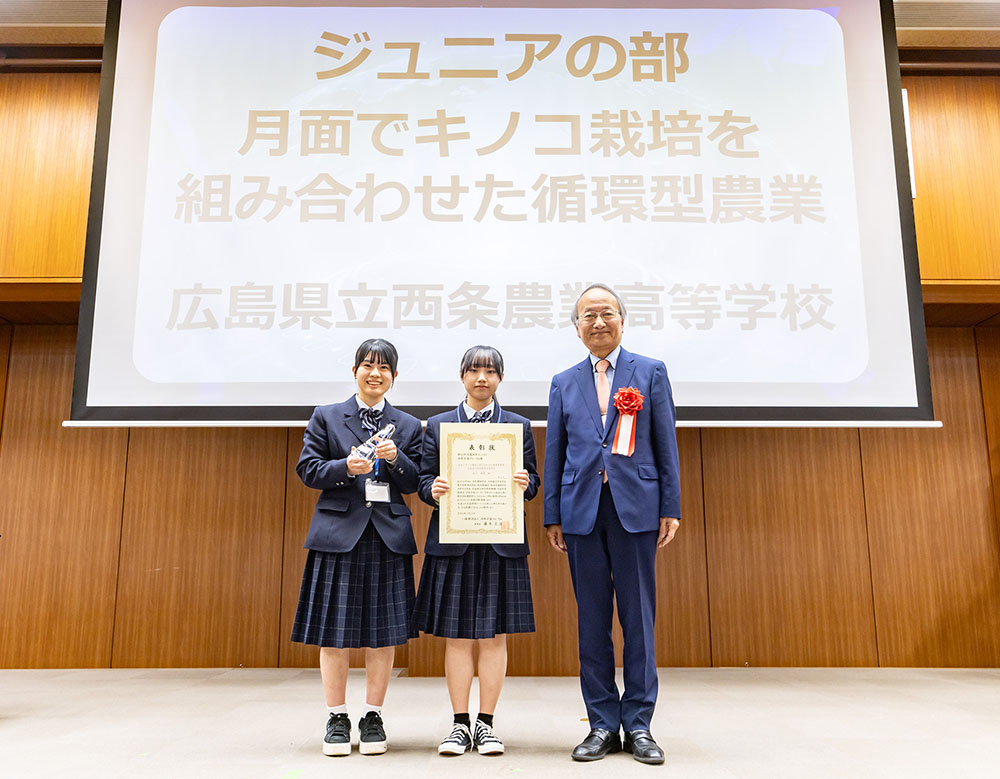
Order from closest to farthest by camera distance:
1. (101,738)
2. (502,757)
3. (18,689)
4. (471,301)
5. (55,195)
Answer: (502,757) < (101,738) < (471,301) < (18,689) < (55,195)

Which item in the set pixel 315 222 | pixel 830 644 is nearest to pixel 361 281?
pixel 315 222

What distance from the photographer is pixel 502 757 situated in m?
1.92

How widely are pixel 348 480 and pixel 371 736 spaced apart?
0.73m

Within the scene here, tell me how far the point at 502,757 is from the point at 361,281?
1862mm

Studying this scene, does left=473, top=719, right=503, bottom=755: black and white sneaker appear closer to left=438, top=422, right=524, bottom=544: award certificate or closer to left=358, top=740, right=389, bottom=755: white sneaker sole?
left=358, top=740, right=389, bottom=755: white sneaker sole

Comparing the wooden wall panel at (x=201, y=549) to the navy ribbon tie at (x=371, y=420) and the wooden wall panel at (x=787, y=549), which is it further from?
the wooden wall panel at (x=787, y=549)

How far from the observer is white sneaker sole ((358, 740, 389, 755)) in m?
1.93

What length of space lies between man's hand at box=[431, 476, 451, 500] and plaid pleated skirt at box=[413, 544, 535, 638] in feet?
0.60

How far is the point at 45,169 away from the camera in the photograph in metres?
3.67

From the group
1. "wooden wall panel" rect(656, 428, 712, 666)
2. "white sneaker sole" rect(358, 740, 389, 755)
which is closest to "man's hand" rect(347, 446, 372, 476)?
"white sneaker sole" rect(358, 740, 389, 755)

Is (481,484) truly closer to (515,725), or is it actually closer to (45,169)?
(515,725)

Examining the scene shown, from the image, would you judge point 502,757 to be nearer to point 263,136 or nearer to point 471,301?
point 471,301

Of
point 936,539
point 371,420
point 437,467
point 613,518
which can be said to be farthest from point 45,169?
point 936,539

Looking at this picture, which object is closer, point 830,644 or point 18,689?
point 18,689
